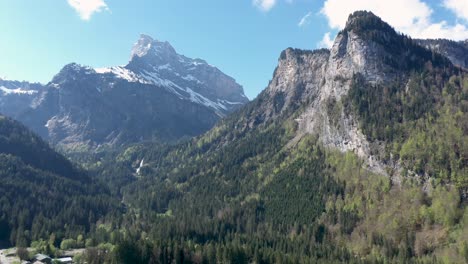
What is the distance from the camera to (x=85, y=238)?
198000 mm

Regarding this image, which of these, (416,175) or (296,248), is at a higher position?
(416,175)

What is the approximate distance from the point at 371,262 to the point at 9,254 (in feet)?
408

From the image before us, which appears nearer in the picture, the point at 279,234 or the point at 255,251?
the point at 255,251

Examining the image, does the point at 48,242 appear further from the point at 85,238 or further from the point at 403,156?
the point at 403,156

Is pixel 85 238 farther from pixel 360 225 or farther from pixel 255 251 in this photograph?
pixel 360 225

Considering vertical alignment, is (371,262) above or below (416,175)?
below

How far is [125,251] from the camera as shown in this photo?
499ft

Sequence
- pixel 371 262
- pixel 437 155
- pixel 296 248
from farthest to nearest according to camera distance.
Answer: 1. pixel 437 155
2. pixel 296 248
3. pixel 371 262

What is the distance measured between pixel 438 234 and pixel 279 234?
208 ft

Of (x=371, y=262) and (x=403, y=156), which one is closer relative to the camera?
(x=371, y=262)

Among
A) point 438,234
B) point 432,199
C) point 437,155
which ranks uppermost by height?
point 437,155

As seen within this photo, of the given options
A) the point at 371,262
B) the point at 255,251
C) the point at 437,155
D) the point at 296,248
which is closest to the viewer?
the point at 371,262

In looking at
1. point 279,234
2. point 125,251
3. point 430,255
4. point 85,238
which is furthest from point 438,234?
point 85,238

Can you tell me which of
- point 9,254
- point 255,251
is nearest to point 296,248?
point 255,251
